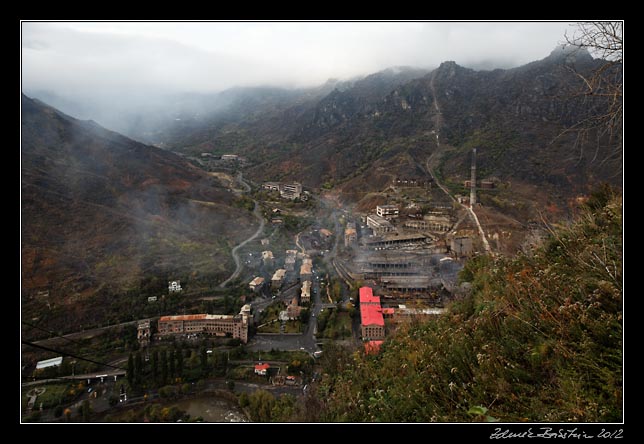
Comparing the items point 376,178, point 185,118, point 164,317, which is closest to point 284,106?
point 185,118

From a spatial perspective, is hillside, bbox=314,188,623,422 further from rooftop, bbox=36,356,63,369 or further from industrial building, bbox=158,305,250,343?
rooftop, bbox=36,356,63,369

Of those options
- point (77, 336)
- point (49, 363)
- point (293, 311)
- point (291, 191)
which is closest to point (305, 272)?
point (293, 311)

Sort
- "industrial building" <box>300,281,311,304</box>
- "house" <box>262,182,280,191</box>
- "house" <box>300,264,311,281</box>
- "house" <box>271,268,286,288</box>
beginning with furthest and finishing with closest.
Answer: "house" <box>262,182,280,191</box> → "house" <box>300,264,311,281</box> → "house" <box>271,268,286,288</box> → "industrial building" <box>300,281,311,304</box>

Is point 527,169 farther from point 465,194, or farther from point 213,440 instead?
point 213,440

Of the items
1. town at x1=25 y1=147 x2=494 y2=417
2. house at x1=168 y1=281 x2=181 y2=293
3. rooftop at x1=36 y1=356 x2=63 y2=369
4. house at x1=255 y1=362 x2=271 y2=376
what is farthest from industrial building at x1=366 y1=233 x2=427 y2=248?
rooftop at x1=36 y1=356 x2=63 y2=369

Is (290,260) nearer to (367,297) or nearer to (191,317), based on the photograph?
(367,297)
